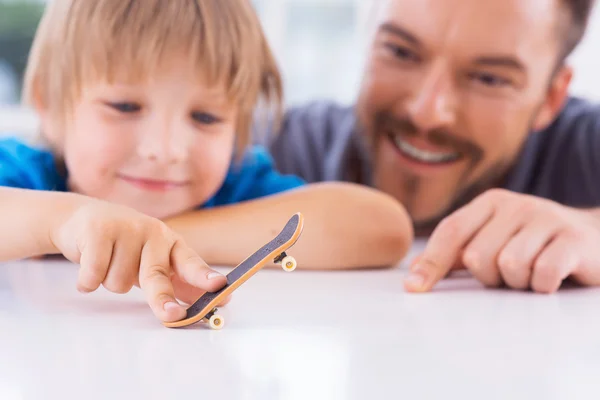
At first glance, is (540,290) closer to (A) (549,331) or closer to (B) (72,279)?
(A) (549,331)

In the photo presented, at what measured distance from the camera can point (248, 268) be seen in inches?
13.3

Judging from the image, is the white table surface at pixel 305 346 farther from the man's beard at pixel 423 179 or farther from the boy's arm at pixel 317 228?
the man's beard at pixel 423 179

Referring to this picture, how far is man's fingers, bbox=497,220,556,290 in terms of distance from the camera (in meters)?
0.51

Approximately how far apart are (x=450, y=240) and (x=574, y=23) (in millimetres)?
508

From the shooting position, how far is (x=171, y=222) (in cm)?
61

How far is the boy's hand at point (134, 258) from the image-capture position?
37cm

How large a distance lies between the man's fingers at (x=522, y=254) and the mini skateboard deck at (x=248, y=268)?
0.22 metres

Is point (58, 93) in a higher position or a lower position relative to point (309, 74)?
higher

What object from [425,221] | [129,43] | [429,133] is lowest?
[425,221]

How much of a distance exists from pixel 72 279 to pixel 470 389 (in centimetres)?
31

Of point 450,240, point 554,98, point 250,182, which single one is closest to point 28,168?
point 250,182

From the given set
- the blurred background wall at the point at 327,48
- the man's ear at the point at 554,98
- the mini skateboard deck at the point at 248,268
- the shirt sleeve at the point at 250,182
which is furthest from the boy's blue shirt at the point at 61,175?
the blurred background wall at the point at 327,48

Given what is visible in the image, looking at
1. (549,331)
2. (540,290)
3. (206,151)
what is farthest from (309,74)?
(549,331)

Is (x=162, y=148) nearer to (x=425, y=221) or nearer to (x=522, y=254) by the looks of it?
(x=522, y=254)
